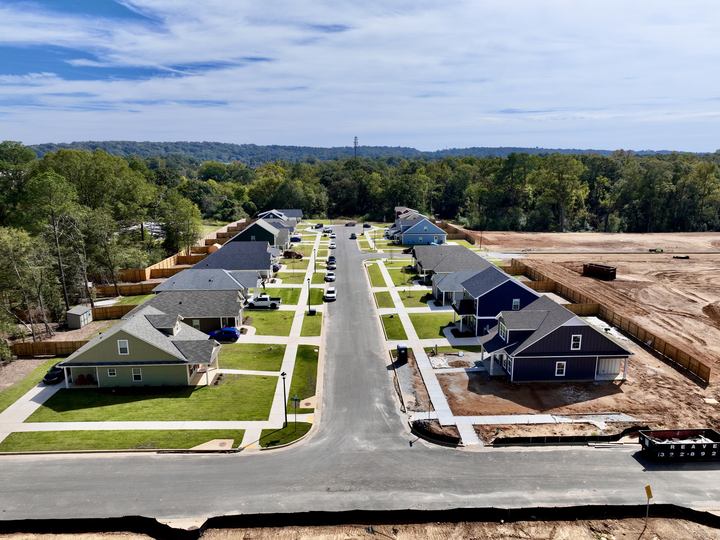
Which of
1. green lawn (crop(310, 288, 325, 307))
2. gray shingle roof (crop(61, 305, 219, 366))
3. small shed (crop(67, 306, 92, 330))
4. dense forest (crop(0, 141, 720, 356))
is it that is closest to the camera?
gray shingle roof (crop(61, 305, 219, 366))

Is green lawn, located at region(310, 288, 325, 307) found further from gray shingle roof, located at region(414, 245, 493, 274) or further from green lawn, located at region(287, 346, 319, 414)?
gray shingle roof, located at region(414, 245, 493, 274)

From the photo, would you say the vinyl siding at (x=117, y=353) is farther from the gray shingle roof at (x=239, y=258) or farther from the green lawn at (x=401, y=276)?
the green lawn at (x=401, y=276)

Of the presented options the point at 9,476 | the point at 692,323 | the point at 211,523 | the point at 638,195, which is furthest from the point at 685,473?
the point at 638,195

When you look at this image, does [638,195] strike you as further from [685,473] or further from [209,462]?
[209,462]

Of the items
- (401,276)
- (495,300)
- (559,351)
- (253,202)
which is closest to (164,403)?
(559,351)

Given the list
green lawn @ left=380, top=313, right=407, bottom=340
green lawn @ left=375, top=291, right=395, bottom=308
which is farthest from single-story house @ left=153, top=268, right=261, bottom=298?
green lawn @ left=380, top=313, right=407, bottom=340

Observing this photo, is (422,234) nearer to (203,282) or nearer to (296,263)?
(296,263)
